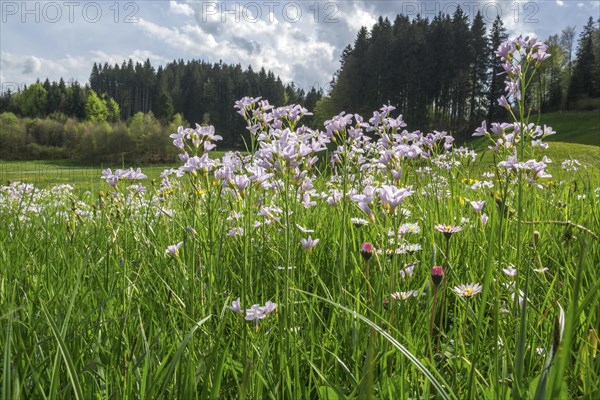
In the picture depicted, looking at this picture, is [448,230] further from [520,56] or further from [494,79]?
[494,79]

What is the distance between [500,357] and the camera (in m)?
1.16

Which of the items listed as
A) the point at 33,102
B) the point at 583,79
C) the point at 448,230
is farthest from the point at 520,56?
the point at 33,102

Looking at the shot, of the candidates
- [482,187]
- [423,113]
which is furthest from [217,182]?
[423,113]

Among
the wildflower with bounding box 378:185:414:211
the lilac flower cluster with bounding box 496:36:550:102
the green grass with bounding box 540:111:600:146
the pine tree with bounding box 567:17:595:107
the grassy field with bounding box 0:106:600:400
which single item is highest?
the pine tree with bounding box 567:17:595:107

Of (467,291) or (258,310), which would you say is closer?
(258,310)

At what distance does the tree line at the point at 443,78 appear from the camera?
49062 millimetres

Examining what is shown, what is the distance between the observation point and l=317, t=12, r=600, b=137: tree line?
4906 centimetres

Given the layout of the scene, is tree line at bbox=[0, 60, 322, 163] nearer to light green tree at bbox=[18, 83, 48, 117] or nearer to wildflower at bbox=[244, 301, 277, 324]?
light green tree at bbox=[18, 83, 48, 117]

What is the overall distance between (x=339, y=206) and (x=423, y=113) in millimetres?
50596


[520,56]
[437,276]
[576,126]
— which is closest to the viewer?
[437,276]

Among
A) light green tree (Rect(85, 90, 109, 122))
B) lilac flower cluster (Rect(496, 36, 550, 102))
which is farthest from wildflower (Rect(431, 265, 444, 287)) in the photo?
light green tree (Rect(85, 90, 109, 122))

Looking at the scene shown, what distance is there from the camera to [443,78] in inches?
1933

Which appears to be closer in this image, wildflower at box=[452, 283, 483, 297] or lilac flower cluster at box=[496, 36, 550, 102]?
wildflower at box=[452, 283, 483, 297]

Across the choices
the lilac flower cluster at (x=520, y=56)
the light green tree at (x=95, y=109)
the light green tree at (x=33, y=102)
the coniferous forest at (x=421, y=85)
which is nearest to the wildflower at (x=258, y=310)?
the lilac flower cluster at (x=520, y=56)
